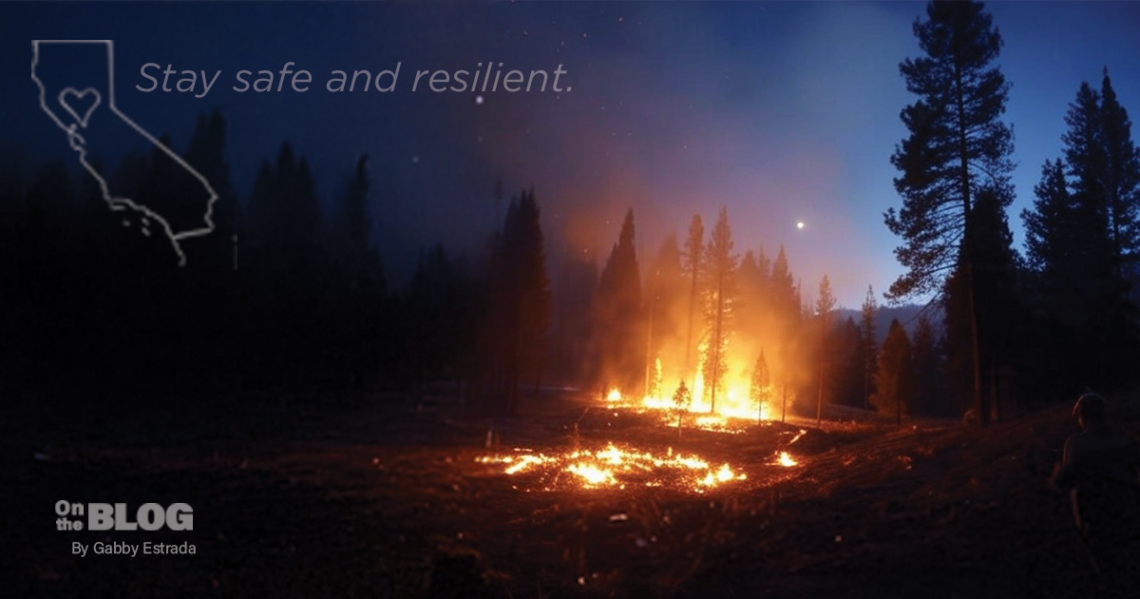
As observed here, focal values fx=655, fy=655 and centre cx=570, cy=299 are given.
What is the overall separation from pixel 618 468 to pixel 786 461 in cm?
692

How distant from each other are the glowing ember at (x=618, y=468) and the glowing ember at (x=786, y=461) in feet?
9.76

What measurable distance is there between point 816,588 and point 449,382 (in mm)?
3377

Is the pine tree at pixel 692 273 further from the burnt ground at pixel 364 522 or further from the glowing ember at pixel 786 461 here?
the burnt ground at pixel 364 522

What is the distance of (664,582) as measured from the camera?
12.5 ft

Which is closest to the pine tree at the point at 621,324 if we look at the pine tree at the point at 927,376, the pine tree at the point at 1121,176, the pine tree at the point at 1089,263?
the pine tree at the point at 1089,263

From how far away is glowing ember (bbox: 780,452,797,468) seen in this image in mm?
11292

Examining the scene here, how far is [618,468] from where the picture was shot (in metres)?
6.21

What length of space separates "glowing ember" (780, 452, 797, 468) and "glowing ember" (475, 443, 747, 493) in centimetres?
298

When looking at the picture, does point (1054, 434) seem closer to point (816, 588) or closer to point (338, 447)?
point (816, 588)

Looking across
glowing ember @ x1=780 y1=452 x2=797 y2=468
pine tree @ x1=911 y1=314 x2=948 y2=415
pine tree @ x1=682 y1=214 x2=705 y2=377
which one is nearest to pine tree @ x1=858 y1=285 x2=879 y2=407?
pine tree @ x1=911 y1=314 x2=948 y2=415

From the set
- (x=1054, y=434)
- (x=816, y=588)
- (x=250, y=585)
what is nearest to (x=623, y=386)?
(x=1054, y=434)

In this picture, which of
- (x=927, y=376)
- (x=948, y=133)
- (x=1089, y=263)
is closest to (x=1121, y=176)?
(x=1089, y=263)

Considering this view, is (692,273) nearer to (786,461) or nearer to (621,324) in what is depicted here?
(621,324)

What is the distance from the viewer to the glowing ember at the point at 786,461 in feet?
37.0
